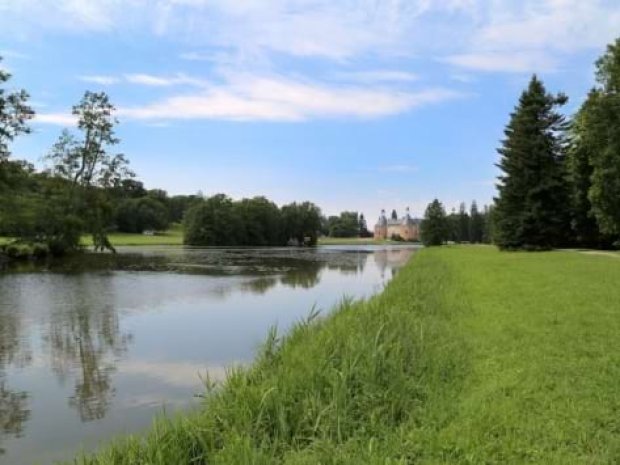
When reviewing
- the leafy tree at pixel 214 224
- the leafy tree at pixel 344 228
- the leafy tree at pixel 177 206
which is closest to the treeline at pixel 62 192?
the leafy tree at pixel 214 224

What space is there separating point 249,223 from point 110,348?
102m

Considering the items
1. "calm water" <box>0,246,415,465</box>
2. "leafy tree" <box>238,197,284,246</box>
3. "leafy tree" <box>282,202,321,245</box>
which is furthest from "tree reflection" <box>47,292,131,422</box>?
"leafy tree" <box>282,202,321,245</box>

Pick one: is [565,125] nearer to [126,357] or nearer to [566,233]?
[566,233]

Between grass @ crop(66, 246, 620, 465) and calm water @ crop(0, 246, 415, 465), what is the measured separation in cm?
158

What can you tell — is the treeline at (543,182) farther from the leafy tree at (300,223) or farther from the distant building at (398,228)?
the distant building at (398,228)

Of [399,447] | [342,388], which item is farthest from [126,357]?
[399,447]

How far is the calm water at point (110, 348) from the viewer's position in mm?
7215

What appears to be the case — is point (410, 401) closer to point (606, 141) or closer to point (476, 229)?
point (606, 141)

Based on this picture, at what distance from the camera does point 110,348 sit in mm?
11594

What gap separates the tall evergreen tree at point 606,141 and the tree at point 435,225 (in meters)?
51.5

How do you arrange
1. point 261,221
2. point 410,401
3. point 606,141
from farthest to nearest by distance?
point 261,221, point 606,141, point 410,401

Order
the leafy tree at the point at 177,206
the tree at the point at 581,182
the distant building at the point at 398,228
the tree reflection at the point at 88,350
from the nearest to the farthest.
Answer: the tree reflection at the point at 88,350 < the tree at the point at 581,182 < the leafy tree at the point at 177,206 < the distant building at the point at 398,228

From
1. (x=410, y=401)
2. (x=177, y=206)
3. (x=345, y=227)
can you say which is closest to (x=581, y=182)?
(x=410, y=401)

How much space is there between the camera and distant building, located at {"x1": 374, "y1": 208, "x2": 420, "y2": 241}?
161 m
